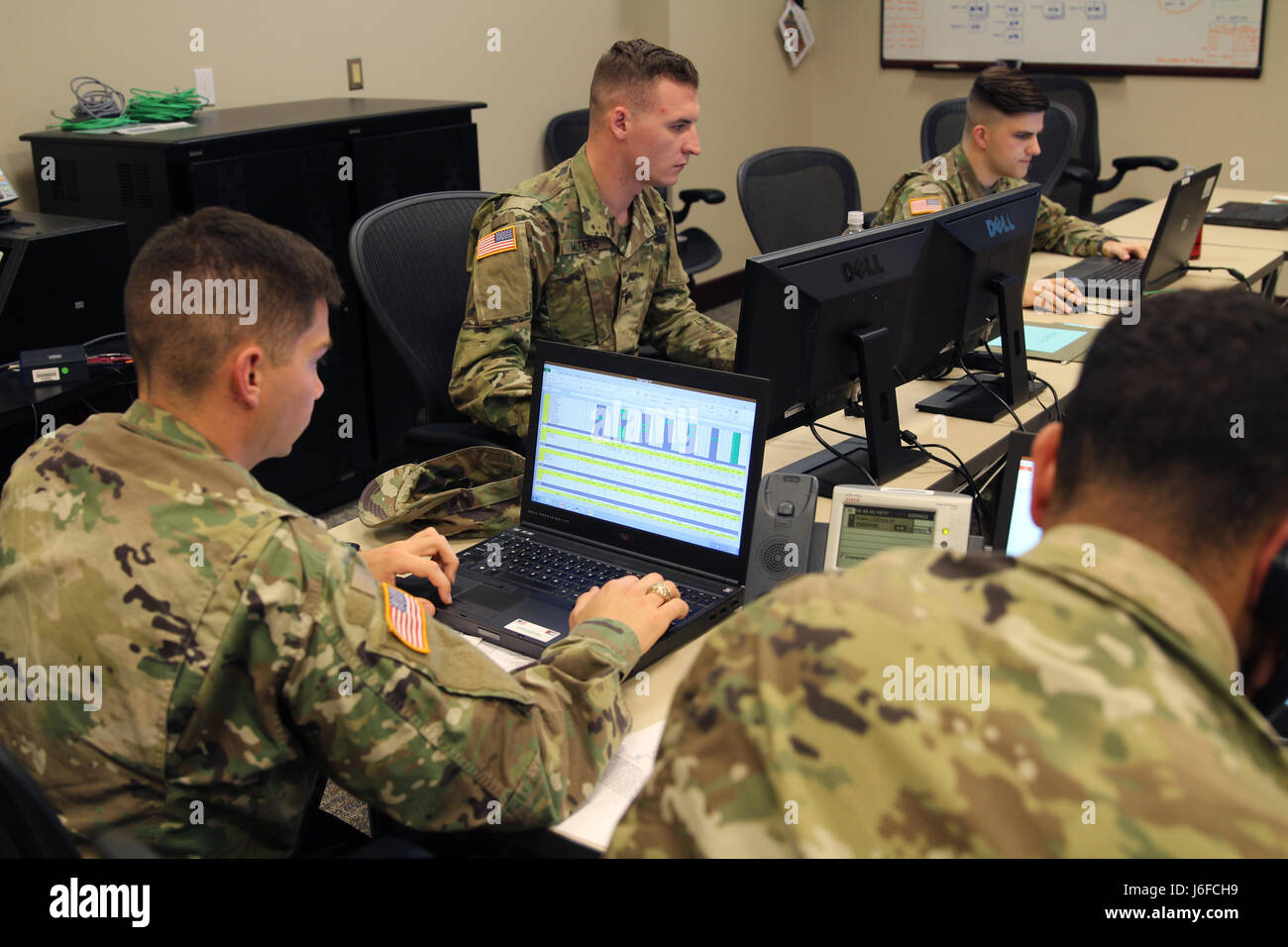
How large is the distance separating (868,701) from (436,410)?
68.2 inches

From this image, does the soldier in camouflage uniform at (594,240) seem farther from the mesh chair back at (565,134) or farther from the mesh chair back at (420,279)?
the mesh chair back at (565,134)

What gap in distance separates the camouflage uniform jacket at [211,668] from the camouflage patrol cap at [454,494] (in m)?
0.60

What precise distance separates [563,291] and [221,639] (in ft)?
4.74

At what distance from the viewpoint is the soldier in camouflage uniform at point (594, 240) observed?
2172mm

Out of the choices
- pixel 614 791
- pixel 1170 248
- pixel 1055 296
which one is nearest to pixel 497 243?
pixel 614 791

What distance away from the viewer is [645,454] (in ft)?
5.00

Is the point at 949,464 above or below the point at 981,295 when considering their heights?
below

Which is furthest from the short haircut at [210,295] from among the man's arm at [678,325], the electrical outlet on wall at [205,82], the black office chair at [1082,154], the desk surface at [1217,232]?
the black office chair at [1082,154]

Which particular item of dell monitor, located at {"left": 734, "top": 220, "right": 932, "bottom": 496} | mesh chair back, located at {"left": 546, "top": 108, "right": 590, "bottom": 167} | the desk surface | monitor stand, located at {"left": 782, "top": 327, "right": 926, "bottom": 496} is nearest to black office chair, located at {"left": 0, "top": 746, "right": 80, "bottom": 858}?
dell monitor, located at {"left": 734, "top": 220, "right": 932, "bottom": 496}

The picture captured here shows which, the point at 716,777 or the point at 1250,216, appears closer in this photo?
the point at 716,777

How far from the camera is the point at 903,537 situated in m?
1.46

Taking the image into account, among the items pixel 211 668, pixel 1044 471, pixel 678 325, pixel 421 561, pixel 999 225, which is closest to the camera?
pixel 1044 471

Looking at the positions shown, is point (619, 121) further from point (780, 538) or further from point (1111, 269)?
point (1111, 269)

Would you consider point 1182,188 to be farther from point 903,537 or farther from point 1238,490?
point 1238,490
